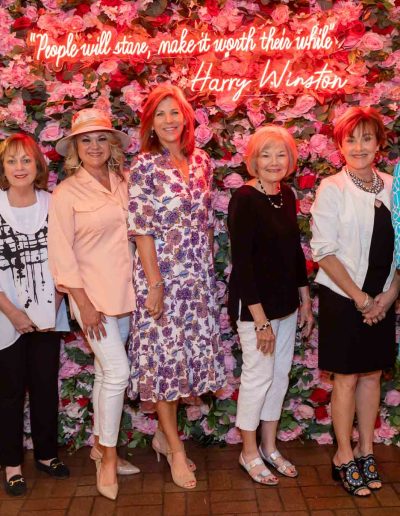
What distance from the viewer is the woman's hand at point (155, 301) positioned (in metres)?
3.50

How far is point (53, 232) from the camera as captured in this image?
349 cm

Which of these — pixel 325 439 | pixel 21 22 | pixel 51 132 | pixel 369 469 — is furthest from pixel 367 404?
pixel 21 22

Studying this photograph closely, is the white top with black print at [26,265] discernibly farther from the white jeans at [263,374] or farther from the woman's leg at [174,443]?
the white jeans at [263,374]

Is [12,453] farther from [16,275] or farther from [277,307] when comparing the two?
[277,307]

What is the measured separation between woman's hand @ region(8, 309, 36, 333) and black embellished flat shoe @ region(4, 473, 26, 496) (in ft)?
2.63

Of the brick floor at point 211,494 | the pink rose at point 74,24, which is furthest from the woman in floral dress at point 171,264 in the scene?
the pink rose at point 74,24

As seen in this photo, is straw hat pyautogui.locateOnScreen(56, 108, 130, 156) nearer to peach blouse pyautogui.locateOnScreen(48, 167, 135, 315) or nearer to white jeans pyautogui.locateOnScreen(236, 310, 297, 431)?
peach blouse pyautogui.locateOnScreen(48, 167, 135, 315)

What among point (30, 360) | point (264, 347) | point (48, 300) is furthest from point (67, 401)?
point (264, 347)

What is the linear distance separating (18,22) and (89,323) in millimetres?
1757

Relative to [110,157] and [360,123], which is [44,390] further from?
[360,123]

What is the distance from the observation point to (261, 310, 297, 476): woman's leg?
146 inches

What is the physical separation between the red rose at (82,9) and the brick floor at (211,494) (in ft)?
8.44

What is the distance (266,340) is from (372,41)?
5.82 feet

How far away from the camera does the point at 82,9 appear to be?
3.89 meters
